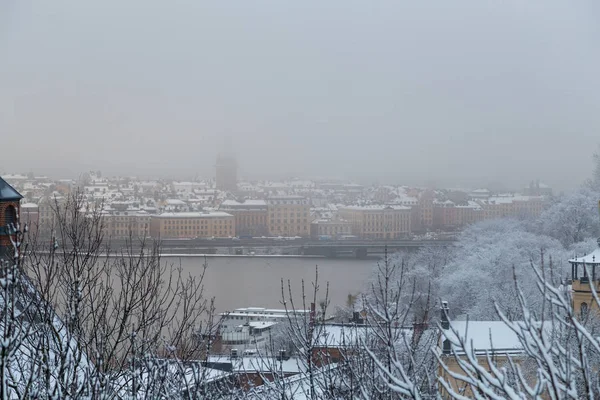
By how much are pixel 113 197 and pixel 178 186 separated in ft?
38.8

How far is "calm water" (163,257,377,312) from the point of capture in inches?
594

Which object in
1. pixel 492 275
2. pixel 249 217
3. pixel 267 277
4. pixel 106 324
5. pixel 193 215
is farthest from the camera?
pixel 249 217

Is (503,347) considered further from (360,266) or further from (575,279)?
(360,266)

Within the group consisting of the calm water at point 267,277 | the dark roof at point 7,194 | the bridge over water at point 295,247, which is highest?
the dark roof at point 7,194

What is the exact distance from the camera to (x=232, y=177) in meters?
53.4

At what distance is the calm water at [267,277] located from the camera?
15086mm

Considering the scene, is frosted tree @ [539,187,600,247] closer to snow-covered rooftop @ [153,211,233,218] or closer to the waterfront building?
snow-covered rooftop @ [153,211,233,218]

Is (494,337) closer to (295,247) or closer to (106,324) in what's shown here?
(106,324)

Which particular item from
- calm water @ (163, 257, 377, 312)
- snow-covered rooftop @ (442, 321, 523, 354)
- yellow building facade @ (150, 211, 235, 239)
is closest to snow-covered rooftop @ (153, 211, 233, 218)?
yellow building facade @ (150, 211, 235, 239)

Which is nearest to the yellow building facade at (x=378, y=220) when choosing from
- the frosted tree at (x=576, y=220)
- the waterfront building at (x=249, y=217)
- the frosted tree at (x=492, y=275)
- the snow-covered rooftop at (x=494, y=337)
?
the waterfront building at (x=249, y=217)

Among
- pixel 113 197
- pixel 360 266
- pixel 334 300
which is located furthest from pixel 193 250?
pixel 113 197

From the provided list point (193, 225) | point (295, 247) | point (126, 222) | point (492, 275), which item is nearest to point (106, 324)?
point (492, 275)

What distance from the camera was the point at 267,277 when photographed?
19547mm

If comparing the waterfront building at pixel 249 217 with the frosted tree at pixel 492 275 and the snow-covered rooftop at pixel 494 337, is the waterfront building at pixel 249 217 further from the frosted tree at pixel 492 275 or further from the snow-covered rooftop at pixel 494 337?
the snow-covered rooftop at pixel 494 337
